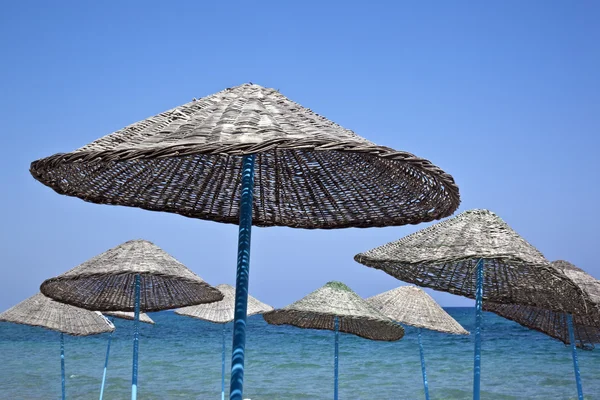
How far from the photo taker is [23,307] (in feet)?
29.7

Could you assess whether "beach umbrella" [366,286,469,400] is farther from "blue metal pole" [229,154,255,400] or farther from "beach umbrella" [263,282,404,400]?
"blue metal pole" [229,154,255,400]

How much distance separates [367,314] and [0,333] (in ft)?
144

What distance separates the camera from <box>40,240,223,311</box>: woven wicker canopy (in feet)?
21.8

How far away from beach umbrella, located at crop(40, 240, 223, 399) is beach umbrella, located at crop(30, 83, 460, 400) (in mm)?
3367

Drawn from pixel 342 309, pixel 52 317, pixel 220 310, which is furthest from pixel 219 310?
pixel 342 309

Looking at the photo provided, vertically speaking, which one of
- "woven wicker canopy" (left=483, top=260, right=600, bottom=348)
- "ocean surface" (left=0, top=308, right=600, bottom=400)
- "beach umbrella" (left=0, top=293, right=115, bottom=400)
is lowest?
"ocean surface" (left=0, top=308, right=600, bottom=400)

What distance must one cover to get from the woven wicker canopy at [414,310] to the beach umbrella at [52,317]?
3.93 metres

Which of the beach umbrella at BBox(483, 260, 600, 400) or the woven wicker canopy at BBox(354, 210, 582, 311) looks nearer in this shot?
the woven wicker canopy at BBox(354, 210, 582, 311)

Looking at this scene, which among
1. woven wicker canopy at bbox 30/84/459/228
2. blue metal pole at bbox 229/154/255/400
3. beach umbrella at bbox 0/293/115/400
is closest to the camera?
woven wicker canopy at bbox 30/84/459/228

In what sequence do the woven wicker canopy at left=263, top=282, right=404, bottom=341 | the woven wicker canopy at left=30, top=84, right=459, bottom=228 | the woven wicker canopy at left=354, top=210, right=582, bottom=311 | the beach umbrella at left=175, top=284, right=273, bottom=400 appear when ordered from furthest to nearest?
the beach umbrella at left=175, top=284, right=273, bottom=400 < the woven wicker canopy at left=263, top=282, right=404, bottom=341 < the woven wicker canopy at left=354, top=210, right=582, bottom=311 < the woven wicker canopy at left=30, top=84, right=459, bottom=228

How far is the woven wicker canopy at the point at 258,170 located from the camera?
208cm

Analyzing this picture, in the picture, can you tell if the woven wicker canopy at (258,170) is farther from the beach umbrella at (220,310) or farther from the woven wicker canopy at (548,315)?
the beach umbrella at (220,310)

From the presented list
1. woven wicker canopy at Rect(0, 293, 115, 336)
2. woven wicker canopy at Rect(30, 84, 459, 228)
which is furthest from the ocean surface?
woven wicker canopy at Rect(30, 84, 459, 228)

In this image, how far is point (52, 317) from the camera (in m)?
9.12
